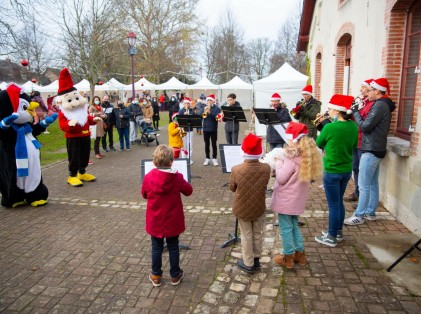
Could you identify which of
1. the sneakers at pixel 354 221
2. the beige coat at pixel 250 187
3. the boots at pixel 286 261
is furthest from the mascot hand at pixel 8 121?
the sneakers at pixel 354 221

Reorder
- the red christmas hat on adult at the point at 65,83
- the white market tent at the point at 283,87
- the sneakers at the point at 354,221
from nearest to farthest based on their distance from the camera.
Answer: the sneakers at the point at 354,221 < the red christmas hat on adult at the point at 65,83 < the white market tent at the point at 283,87

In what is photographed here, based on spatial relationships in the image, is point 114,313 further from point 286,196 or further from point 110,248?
point 286,196

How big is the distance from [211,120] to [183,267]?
5.65 metres

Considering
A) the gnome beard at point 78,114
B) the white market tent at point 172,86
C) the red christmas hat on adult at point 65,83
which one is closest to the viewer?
the red christmas hat on adult at point 65,83

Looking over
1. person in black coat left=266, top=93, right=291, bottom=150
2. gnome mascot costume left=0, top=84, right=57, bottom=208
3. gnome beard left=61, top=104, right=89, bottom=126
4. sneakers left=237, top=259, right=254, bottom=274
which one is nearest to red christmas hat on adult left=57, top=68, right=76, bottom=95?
gnome beard left=61, top=104, right=89, bottom=126

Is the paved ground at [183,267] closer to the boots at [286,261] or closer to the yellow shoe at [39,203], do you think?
the boots at [286,261]

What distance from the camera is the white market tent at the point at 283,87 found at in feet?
47.4

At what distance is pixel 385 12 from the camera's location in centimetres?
602

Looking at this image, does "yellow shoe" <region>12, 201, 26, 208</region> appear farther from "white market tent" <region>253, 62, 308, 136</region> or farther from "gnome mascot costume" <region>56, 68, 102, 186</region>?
"white market tent" <region>253, 62, 308, 136</region>

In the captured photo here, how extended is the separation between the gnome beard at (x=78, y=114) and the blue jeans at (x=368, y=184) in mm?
5712

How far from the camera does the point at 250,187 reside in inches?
142

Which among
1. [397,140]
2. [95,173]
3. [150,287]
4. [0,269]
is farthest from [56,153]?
[397,140]

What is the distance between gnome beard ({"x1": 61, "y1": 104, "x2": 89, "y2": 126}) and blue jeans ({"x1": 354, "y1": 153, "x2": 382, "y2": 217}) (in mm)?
5712

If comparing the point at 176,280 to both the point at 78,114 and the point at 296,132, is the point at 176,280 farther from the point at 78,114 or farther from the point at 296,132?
the point at 78,114
